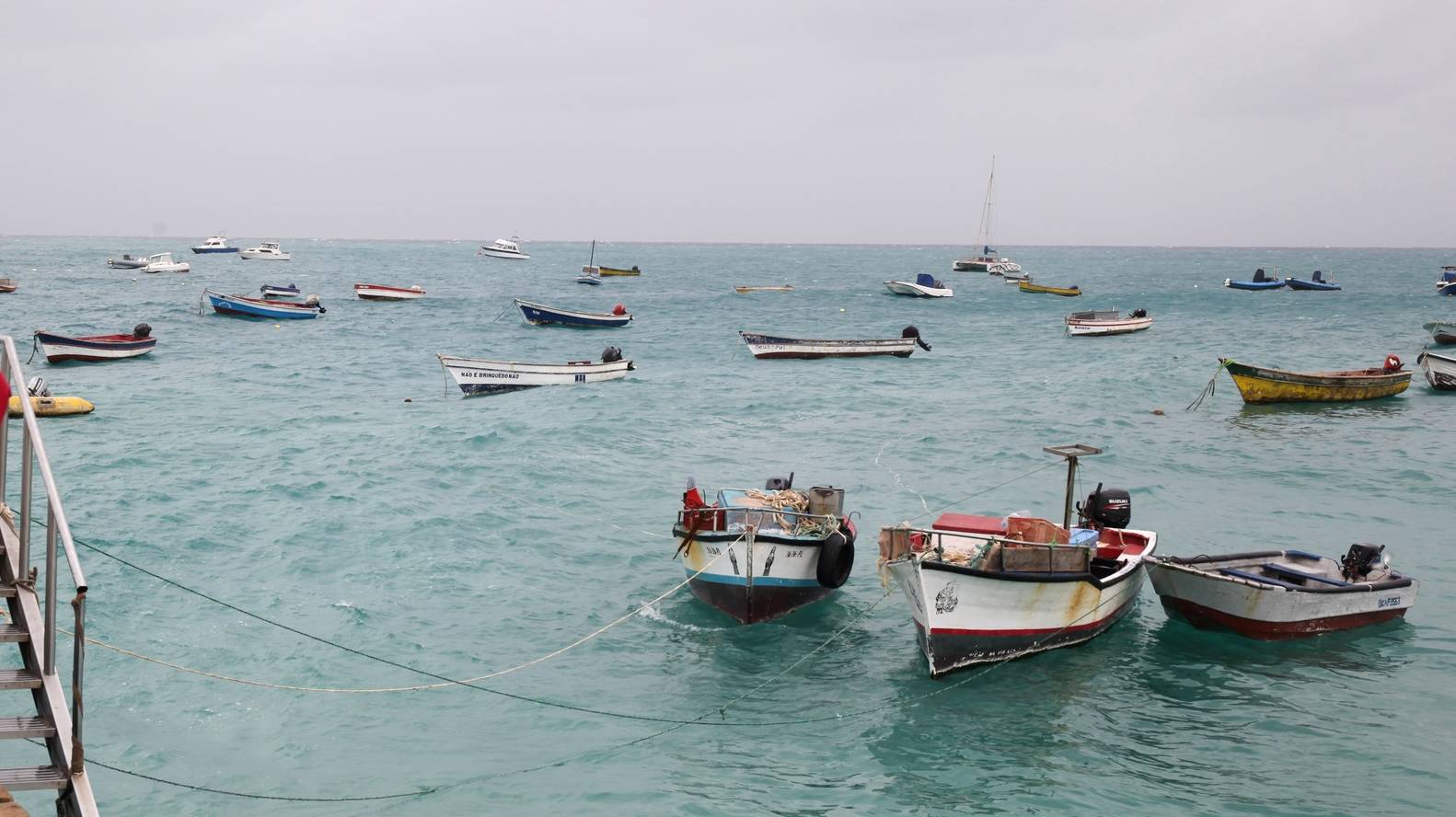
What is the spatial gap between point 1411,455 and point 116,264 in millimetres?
142111

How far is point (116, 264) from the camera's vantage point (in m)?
132

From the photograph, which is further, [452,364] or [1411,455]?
[452,364]

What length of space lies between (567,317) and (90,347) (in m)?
29.2

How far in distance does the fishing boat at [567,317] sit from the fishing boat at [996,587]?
5368 cm

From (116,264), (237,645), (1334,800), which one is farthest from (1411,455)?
(116,264)

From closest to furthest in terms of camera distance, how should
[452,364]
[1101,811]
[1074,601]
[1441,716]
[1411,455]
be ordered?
[1101,811] < [1441,716] < [1074,601] < [1411,455] < [452,364]

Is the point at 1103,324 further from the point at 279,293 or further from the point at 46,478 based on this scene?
the point at 46,478

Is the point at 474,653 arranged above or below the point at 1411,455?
below

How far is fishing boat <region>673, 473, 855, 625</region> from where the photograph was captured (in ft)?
57.3

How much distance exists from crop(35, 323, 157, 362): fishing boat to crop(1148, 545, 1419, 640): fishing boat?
4503cm

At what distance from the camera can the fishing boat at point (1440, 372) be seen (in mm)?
42125

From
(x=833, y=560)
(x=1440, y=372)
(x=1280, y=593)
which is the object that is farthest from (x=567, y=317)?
(x=1280, y=593)

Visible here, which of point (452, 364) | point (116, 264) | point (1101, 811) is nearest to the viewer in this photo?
point (1101, 811)

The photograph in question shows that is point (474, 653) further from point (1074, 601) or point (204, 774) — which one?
point (1074, 601)
